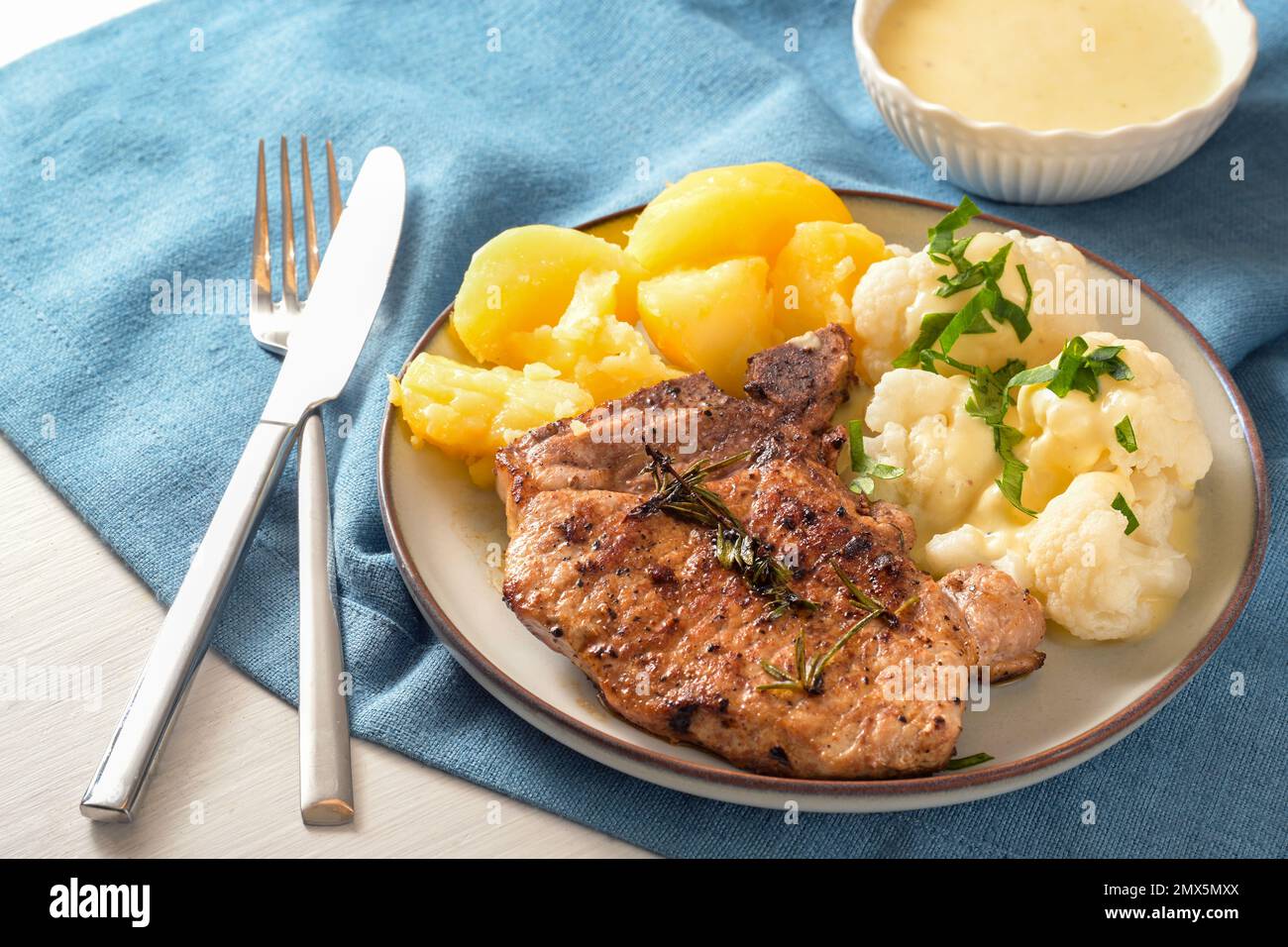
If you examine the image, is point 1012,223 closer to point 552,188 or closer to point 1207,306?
point 1207,306

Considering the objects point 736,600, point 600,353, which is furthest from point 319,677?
point 600,353

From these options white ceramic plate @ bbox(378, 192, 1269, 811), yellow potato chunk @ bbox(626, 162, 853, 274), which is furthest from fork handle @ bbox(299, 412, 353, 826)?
yellow potato chunk @ bbox(626, 162, 853, 274)

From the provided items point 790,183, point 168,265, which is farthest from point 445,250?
point 790,183

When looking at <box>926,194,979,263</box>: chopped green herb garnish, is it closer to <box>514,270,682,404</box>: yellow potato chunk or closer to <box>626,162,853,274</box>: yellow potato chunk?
<box>626,162,853,274</box>: yellow potato chunk

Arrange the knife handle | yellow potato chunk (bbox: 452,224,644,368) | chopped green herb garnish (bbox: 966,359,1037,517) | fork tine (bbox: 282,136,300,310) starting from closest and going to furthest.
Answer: the knife handle → chopped green herb garnish (bbox: 966,359,1037,517) → yellow potato chunk (bbox: 452,224,644,368) → fork tine (bbox: 282,136,300,310)

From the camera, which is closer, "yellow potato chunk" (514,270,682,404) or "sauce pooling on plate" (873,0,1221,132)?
"yellow potato chunk" (514,270,682,404)
